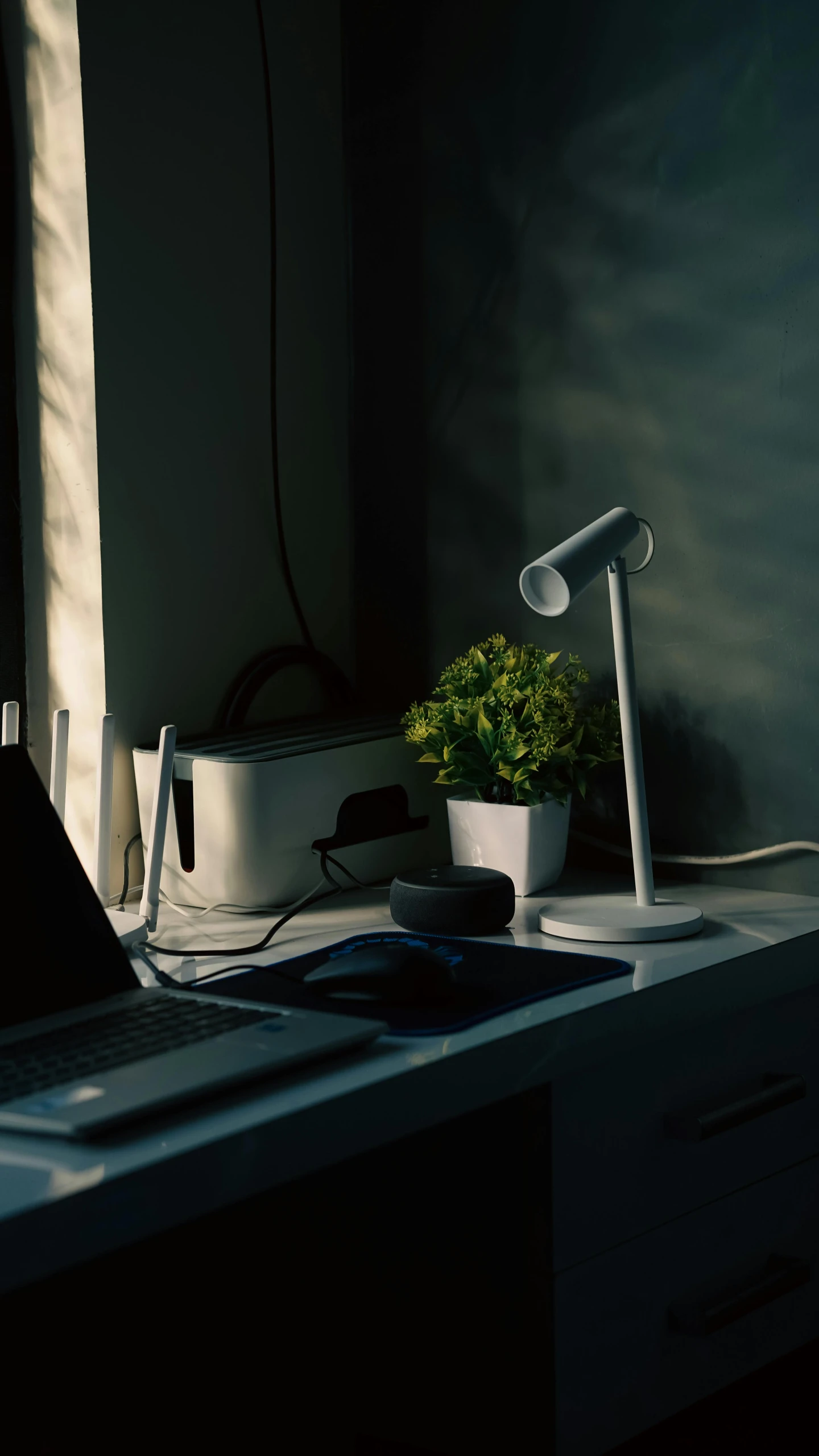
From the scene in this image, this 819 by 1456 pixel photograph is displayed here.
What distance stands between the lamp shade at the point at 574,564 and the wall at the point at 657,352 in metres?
0.20

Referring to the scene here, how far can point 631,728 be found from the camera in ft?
4.22

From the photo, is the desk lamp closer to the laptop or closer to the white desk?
the white desk

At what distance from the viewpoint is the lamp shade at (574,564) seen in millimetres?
1176

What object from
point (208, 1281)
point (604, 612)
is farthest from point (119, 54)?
point (208, 1281)

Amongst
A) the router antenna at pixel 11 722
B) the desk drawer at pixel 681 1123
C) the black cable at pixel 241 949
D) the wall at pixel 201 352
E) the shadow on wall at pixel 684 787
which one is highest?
the wall at pixel 201 352

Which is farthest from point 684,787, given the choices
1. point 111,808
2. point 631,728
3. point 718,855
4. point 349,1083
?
point 349,1083

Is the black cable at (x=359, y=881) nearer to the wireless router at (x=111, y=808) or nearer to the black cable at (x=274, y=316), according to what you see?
the wireless router at (x=111, y=808)

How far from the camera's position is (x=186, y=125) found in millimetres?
1509

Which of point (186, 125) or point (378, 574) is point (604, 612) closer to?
point (378, 574)

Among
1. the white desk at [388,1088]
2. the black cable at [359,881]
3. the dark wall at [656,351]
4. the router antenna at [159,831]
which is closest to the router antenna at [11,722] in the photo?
the router antenna at [159,831]

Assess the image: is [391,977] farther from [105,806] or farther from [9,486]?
[9,486]

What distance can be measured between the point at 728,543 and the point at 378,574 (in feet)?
1.56

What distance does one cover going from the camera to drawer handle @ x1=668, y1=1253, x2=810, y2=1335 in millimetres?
1127

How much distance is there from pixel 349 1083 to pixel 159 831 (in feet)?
1.63
